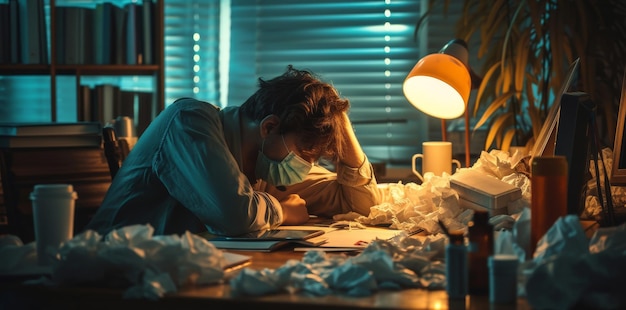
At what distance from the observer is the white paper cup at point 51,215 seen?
1483 millimetres

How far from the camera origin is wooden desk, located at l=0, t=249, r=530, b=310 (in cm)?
125

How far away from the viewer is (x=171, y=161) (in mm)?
2055

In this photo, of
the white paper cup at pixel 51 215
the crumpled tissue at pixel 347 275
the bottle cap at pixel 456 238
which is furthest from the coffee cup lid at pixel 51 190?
the bottle cap at pixel 456 238

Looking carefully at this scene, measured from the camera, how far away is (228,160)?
6.49ft

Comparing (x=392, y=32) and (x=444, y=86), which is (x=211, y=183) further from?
(x=392, y=32)

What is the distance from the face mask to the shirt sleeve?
0.57ft

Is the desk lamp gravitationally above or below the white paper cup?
above

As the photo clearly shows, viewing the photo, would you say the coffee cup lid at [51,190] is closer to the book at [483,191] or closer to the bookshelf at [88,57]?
the book at [483,191]

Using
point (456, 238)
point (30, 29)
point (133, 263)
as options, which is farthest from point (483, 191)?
point (30, 29)

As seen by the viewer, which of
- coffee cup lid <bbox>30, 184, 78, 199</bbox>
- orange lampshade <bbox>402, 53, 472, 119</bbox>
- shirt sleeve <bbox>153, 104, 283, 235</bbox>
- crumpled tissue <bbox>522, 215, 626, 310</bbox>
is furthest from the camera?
orange lampshade <bbox>402, 53, 472, 119</bbox>

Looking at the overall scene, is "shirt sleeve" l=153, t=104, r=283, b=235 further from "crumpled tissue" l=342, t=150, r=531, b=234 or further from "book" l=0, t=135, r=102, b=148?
"book" l=0, t=135, r=102, b=148

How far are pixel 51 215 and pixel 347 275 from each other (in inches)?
22.0

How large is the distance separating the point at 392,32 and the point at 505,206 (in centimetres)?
202

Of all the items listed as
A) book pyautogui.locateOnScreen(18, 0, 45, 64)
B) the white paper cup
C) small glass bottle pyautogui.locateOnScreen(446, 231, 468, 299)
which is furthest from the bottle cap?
book pyautogui.locateOnScreen(18, 0, 45, 64)
